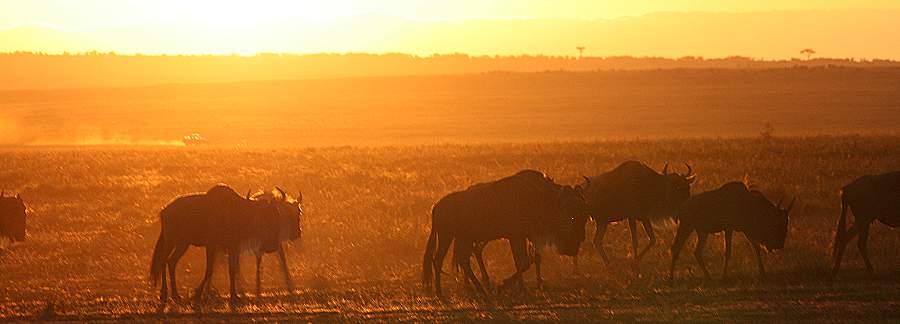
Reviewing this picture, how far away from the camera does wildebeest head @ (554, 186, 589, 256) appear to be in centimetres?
1571

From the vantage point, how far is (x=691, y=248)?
1950 cm

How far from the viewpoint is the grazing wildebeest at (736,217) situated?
55.2ft

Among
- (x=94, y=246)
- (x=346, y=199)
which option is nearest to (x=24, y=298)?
(x=94, y=246)

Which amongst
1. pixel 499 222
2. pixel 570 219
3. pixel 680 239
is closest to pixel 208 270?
pixel 499 222

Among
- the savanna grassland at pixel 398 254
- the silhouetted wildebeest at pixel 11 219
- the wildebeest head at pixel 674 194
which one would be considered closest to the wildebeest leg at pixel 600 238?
the savanna grassland at pixel 398 254

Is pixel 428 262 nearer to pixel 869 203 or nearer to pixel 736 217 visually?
pixel 736 217

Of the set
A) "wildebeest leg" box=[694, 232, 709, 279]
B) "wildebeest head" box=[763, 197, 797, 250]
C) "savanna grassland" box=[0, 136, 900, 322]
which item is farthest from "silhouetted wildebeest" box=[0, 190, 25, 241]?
"wildebeest head" box=[763, 197, 797, 250]

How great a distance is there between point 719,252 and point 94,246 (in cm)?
990

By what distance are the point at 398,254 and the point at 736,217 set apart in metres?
5.43

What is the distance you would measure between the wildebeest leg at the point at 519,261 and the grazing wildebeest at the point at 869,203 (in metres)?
4.13

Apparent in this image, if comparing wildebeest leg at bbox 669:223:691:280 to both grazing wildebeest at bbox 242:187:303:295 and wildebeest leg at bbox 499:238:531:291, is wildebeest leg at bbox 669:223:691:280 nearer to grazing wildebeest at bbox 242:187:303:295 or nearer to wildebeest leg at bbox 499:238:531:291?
wildebeest leg at bbox 499:238:531:291

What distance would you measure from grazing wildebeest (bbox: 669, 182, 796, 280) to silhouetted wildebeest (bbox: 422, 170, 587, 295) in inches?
67.6

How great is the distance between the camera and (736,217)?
1689cm

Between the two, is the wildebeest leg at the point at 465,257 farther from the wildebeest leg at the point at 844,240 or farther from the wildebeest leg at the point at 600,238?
the wildebeest leg at the point at 844,240
